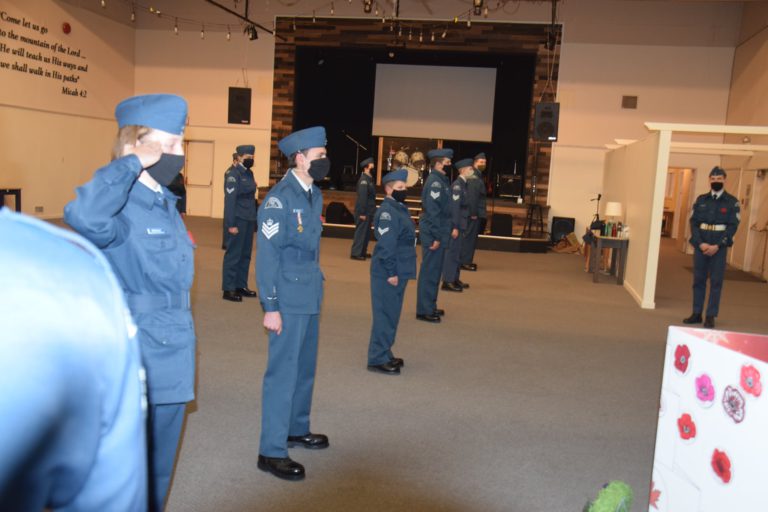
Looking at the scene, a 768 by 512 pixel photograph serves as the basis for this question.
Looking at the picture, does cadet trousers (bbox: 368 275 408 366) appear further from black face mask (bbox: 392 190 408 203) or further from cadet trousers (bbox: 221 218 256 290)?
cadet trousers (bbox: 221 218 256 290)

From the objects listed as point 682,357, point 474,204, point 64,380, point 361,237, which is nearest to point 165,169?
point 64,380

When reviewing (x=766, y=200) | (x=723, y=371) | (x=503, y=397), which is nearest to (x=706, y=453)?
(x=723, y=371)

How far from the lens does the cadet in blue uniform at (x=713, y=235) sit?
23.5 feet

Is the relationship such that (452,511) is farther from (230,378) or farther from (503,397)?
(230,378)

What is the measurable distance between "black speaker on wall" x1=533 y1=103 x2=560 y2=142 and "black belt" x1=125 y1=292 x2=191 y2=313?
38.2 feet

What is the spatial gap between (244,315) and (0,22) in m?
9.66

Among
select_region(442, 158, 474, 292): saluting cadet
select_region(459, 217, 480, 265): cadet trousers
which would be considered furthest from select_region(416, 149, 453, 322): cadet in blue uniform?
select_region(459, 217, 480, 265): cadet trousers

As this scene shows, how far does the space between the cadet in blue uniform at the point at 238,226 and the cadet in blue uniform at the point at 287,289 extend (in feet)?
13.2

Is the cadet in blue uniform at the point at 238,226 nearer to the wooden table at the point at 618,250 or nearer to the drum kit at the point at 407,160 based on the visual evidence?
the wooden table at the point at 618,250

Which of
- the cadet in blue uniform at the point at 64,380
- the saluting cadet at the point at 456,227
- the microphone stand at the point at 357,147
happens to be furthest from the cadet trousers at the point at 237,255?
the microphone stand at the point at 357,147

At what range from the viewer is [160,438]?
2268 millimetres

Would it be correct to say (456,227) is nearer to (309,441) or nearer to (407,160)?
(309,441)

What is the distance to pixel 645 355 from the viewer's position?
5953mm

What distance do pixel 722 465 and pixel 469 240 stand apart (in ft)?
26.5
